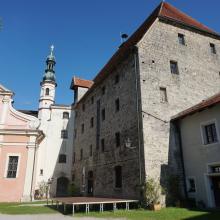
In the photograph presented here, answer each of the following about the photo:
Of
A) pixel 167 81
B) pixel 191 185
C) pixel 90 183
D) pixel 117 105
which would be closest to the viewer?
pixel 191 185

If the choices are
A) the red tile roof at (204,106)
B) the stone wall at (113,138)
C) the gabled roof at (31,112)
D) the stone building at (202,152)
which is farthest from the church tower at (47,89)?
the stone building at (202,152)

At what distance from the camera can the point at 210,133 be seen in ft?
48.5

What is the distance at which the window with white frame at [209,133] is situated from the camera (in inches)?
570

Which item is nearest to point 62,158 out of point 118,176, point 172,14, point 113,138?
point 113,138

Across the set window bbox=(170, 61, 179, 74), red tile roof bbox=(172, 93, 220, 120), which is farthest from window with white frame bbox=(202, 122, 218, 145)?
window bbox=(170, 61, 179, 74)

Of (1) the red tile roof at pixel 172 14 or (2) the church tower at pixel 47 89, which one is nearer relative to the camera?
(1) the red tile roof at pixel 172 14

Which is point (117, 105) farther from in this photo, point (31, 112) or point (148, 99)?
point (31, 112)

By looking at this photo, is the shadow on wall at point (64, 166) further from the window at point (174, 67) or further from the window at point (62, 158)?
the window at point (174, 67)

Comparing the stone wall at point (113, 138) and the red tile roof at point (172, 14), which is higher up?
the red tile roof at point (172, 14)

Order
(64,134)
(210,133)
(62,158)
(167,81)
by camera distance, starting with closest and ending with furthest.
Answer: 1. (210,133)
2. (167,81)
3. (62,158)
4. (64,134)

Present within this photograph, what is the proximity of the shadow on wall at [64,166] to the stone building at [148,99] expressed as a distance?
7345 millimetres

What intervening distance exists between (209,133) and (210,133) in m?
0.08

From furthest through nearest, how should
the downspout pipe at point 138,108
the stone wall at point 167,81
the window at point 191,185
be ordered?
the stone wall at point 167,81 → the downspout pipe at point 138,108 → the window at point 191,185

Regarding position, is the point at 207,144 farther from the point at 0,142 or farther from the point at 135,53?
the point at 0,142
